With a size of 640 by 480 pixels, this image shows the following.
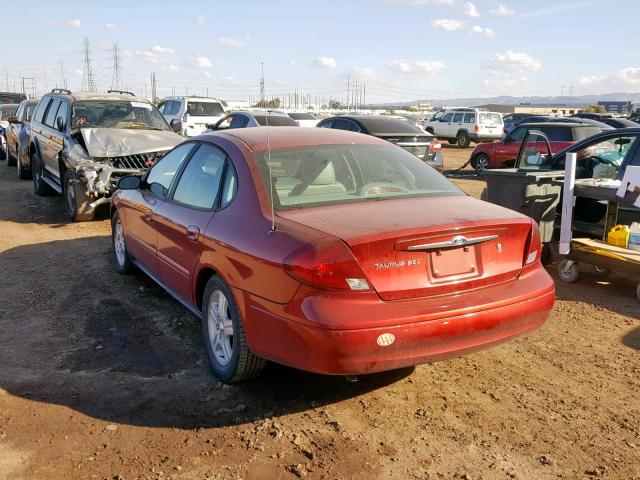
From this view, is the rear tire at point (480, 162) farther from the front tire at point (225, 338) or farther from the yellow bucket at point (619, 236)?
the front tire at point (225, 338)

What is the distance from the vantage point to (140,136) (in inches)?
394

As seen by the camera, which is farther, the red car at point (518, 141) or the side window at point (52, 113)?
the red car at point (518, 141)

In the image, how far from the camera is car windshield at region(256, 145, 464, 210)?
3947mm

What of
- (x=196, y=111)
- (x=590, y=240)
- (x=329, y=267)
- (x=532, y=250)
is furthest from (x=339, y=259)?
(x=196, y=111)

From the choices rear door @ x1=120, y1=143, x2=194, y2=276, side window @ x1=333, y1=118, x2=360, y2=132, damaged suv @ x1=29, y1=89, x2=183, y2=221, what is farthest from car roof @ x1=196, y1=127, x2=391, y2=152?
side window @ x1=333, y1=118, x2=360, y2=132

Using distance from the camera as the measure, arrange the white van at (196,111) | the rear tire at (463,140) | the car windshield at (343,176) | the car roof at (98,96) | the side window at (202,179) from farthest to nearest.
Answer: the rear tire at (463,140), the white van at (196,111), the car roof at (98,96), the side window at (202,179), the car windshield at (343,176)

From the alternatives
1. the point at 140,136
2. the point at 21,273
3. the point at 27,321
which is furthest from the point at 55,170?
the point at 27,321

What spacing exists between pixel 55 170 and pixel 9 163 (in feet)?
28.9

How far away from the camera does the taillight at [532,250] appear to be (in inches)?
149

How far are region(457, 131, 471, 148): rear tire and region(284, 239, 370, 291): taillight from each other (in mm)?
28945

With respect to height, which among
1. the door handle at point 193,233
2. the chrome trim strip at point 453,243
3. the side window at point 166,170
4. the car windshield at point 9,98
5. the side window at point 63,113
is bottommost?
the door handle at point 193,233

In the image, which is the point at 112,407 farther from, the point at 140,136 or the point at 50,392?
the point at 140,136

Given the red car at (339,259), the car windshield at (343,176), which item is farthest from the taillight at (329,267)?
the car windshield at (343,176)

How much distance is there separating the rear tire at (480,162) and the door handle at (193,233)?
14.0 m
